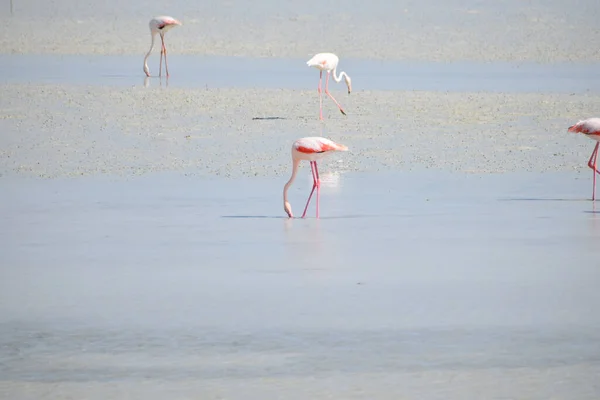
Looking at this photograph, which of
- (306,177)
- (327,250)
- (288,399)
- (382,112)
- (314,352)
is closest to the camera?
(288,399)

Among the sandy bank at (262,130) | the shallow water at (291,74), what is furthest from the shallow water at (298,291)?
the shallow water at (291,74)

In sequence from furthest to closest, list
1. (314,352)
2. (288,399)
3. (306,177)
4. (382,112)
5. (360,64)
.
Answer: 1. (360,64)
2. (382,112)
3. (306,177)
4. (314,352)
5. (288,399)

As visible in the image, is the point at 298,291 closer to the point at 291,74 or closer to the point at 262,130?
the point at 262,130

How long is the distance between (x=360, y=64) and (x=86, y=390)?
17760 mm

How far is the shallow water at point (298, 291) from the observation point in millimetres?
5641

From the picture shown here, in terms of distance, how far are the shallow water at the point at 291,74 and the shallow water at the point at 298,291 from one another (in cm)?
832

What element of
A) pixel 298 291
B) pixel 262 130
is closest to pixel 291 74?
pixel 262 130

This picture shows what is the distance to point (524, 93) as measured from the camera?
1783 centimetres

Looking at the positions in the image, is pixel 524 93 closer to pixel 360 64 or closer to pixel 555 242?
pixel 360 64

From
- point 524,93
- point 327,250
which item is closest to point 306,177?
point 327,250

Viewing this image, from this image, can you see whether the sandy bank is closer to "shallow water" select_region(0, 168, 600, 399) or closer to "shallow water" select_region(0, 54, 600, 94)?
"shallow water" select_region(0, 54, 600, 94)

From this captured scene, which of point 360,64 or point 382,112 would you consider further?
point 360,64

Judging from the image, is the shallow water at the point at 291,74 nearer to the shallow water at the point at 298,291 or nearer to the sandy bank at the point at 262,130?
the sandy bank at the point at 262,130

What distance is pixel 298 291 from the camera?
23.4ft
